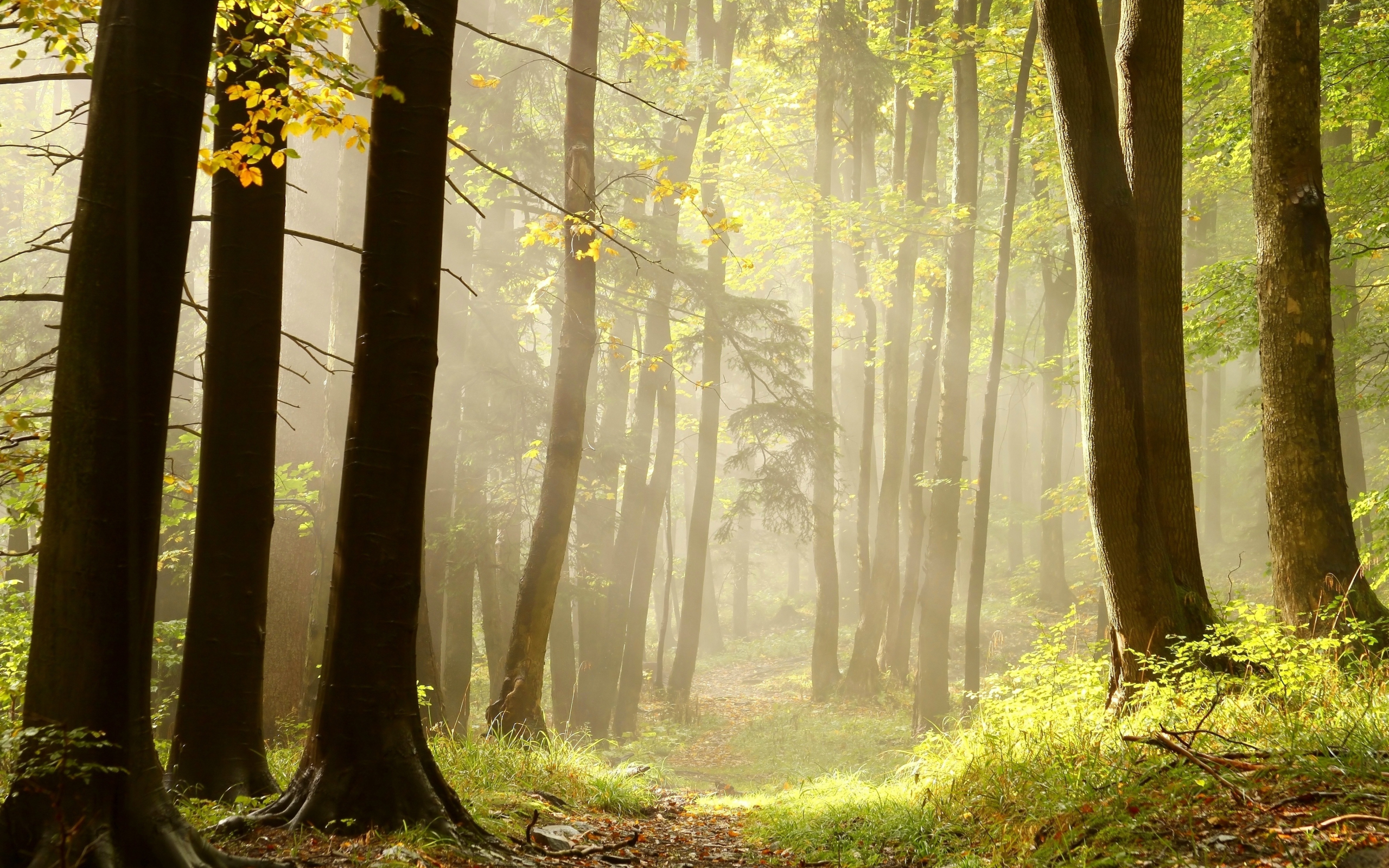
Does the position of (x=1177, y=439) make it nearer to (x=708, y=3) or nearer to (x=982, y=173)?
(x=708, y=3)

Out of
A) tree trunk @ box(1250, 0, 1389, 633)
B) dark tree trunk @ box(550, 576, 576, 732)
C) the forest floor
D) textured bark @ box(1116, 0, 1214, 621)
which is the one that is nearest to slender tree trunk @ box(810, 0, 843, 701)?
dark tree trunk @ box(550, 576, 576, 732)

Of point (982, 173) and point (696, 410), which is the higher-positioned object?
point (982, 173)

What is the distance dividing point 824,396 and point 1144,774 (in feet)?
43.4

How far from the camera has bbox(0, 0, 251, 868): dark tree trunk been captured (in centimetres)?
273

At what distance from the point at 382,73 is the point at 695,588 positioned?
1349 cm

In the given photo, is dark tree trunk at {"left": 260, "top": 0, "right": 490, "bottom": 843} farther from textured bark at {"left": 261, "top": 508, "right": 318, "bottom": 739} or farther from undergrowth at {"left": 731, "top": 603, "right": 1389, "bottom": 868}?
textured bark at {"left": 261, "top": 508, "right": 318, "bottom": 739}

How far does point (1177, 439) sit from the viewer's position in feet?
20.6

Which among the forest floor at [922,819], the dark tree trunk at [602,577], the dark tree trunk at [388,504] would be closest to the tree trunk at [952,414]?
the forest floor at [922,819]

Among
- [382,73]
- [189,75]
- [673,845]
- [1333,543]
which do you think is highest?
[382,73]

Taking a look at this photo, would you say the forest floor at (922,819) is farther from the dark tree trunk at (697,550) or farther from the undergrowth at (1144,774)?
the dark tree trunk at (697,550)

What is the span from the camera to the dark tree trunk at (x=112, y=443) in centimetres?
273

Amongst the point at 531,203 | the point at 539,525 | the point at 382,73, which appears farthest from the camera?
the point at 531,203

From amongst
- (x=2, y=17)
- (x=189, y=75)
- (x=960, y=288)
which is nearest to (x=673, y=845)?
(x=189, y=75)

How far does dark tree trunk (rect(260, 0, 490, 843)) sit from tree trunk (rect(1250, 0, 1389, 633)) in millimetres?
5911
